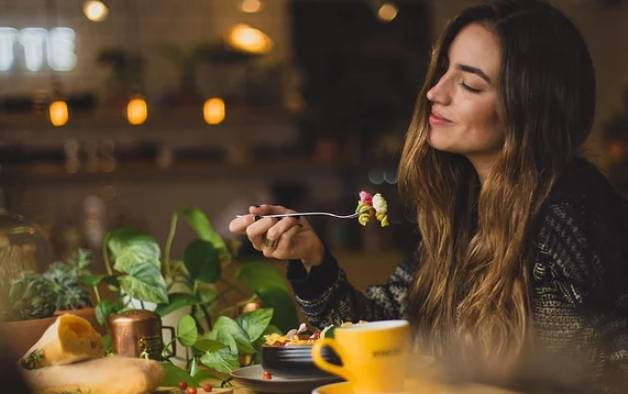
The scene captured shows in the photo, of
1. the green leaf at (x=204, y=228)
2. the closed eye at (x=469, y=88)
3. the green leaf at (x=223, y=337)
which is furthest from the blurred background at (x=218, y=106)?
the green leaf at (x=223, y=337)

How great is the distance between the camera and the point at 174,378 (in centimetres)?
135

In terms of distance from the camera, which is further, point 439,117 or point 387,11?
point 387,11

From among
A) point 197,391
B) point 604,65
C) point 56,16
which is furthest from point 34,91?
point 197,391

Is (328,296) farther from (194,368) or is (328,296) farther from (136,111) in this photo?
(136,111)

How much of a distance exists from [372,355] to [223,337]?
546mm

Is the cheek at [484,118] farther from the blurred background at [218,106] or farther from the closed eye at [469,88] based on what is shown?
the blurred background at [218,106]

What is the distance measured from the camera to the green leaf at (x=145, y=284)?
5.39ft

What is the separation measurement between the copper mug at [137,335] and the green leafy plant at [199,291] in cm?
6

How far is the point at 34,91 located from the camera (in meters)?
5.52

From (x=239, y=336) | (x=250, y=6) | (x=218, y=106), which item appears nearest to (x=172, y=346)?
(x=239, y=336)

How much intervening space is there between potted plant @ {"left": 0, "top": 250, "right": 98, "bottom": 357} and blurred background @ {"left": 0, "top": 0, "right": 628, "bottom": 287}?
3.45 metres

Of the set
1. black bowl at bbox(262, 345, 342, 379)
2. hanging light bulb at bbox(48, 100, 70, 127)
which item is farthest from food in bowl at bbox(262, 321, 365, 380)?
hanging light bulb at bbox(48, 100, 70, 127)

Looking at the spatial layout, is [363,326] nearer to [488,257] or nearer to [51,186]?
[488,257]

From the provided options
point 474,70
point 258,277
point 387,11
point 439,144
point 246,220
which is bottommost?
point 258,277
